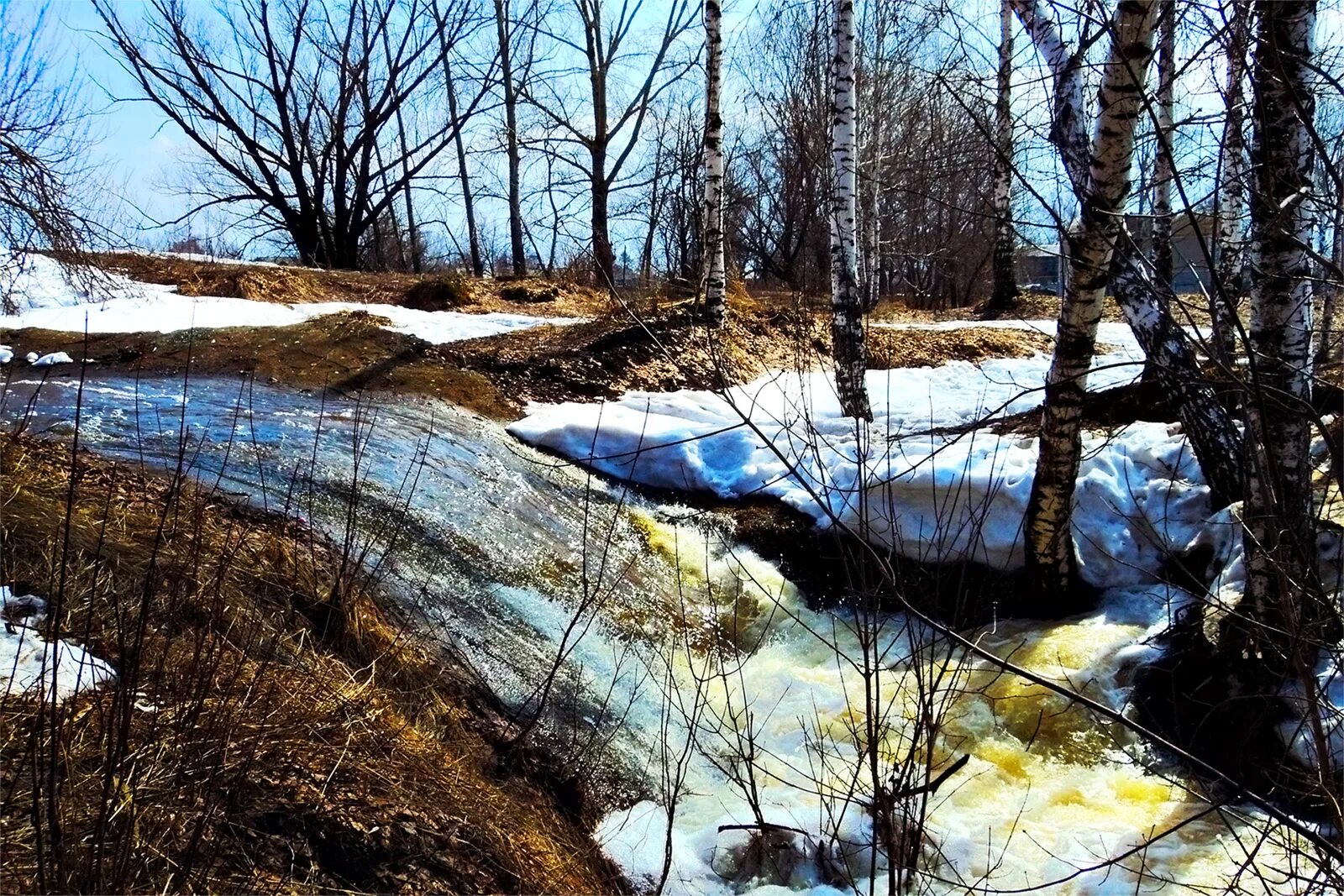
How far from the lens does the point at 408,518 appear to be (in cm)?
530

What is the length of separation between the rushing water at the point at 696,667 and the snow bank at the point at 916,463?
0.52m

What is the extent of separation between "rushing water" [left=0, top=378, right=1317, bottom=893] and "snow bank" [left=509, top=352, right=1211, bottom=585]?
1.72ft

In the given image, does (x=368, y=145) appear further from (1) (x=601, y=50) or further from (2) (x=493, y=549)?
(2) (x=493, y=549)

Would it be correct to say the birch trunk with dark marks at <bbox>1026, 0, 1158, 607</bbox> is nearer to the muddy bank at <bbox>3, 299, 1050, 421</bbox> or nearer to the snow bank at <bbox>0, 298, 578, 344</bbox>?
the muddy bank at <bbox>3, 299, 1050, 421</bbox>

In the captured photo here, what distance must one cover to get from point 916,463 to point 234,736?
3.71m

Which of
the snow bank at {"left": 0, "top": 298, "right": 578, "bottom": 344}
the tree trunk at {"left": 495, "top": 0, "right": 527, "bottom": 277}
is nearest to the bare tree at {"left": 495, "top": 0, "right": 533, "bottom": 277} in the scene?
the tree trunk at {"left": 495, "top": 0, "right": 527, "bottom": 277}

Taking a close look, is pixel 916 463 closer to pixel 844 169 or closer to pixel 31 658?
pixel 844 169

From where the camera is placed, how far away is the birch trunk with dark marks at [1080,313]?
3982 millimetres

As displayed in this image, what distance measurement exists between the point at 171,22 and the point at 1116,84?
18.5 m

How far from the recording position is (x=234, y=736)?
8.43 feet

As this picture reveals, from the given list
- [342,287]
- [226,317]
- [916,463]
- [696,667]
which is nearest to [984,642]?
[916,463]

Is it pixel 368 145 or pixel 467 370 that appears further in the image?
pixel 368 145

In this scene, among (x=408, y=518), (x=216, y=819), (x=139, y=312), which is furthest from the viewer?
(x=139, y=312)

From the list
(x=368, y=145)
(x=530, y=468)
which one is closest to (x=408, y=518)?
(x=530, y=468)
